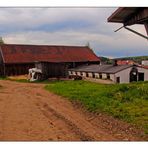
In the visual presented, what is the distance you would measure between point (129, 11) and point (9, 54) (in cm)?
3827

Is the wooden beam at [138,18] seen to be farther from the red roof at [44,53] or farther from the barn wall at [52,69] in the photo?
the red roof at [44,53]

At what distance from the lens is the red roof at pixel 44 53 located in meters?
43.5

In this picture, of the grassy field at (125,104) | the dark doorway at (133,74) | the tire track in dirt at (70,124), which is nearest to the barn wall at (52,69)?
the dark doorway at (133,74)

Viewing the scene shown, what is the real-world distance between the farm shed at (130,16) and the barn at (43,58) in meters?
29.3

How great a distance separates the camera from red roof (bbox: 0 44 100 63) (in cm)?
4350

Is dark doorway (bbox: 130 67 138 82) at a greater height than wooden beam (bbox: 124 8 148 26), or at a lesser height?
lesser

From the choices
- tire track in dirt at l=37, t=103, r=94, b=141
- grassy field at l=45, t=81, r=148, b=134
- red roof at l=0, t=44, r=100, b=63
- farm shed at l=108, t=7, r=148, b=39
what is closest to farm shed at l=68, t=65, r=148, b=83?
red roof at l=0, t=44, r=100, b=63

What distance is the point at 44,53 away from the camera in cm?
4681

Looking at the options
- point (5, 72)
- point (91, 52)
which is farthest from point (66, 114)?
point (91, 52)

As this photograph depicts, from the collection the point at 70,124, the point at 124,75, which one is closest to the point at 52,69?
the point at 124,75

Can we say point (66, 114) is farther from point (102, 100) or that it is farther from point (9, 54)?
point (9, 54)

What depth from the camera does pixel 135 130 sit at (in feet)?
29.5

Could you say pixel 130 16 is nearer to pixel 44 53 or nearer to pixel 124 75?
pixel 124 75

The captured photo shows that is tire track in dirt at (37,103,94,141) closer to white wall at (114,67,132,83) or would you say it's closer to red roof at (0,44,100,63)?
white wall at (114,67,132,83)
